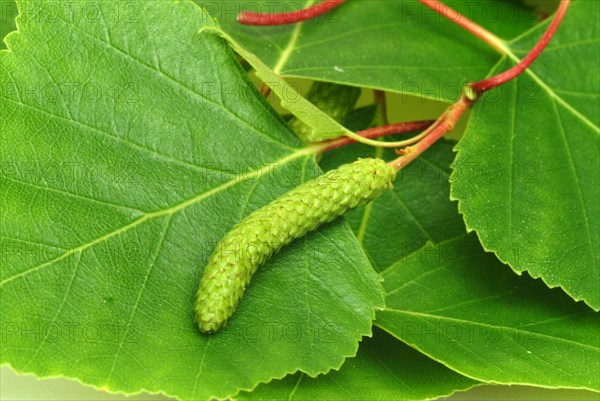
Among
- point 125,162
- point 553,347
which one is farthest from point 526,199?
point 125,162

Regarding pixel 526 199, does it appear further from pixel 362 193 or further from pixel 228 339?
pixel 228 339

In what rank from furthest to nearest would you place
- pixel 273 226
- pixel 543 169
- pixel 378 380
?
pixel 543 169, pixel 378 380, pixel 273 226

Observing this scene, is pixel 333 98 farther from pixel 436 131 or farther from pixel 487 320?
pixel 487 320

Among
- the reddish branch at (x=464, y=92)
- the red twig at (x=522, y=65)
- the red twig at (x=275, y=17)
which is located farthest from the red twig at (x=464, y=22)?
the red twig at (x=275, y=17)

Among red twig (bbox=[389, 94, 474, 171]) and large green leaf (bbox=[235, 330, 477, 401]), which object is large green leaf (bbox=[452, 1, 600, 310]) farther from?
large green leaf (bbox=[235, 330, 477, 401])

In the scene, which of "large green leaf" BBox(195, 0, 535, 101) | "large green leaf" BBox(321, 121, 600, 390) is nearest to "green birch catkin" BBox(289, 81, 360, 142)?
"large green leaf" BBox(195, 0, 535, 101)

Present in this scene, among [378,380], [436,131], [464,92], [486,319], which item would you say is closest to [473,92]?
[464,92]
